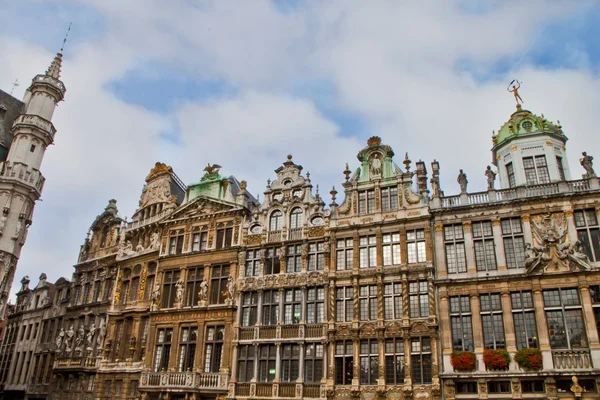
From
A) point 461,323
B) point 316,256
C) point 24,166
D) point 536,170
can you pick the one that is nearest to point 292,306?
point 316,256

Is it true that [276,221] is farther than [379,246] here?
Yes

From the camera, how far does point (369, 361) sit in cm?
2702

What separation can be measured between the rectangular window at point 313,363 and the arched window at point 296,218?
297 inches

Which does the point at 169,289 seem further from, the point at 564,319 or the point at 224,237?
the point at 564,319

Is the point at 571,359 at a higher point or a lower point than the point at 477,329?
lower

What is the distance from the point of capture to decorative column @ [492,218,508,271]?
2636 cm

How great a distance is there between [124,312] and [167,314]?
4.32 m

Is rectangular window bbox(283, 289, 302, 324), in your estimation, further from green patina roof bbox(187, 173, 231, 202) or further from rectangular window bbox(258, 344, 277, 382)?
green patina roof bbox(187, 173, 231, 202)

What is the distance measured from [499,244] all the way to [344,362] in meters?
10.4

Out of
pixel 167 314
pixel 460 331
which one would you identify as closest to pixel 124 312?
pixel 167 314

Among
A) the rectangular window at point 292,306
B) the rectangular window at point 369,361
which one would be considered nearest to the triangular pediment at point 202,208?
the rectangular window at point 292,306

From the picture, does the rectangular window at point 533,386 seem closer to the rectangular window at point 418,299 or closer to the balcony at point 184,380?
the rectangular window at point 418,299

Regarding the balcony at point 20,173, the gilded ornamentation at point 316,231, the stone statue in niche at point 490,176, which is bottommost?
the gilded ornamentation at point 316,231

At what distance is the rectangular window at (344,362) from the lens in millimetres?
27188
